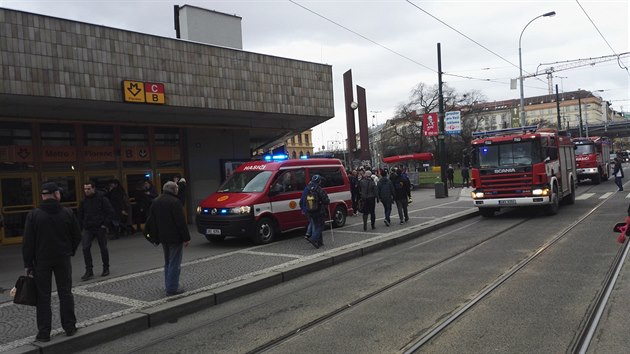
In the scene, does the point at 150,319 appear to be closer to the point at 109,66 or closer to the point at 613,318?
the point at 613,318

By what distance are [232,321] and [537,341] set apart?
3526 mm

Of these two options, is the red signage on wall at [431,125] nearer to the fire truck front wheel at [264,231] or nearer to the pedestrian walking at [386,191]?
the pedestrian walking at [386,191]

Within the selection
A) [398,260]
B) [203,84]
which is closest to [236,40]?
[203,84]

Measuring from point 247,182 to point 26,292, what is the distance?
7.52 meters

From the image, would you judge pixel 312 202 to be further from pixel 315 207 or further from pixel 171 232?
pixel 171 232

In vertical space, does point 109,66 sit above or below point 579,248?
above

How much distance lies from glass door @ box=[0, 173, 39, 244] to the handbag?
9.43 meters

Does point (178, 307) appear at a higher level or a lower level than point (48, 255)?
lower

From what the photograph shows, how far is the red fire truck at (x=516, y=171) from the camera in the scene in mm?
14812

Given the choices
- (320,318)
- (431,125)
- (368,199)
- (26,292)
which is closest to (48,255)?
(26,292)

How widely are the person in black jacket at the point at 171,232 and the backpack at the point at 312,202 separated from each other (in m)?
4.02

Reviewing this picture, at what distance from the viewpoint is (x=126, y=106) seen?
43.8 feet

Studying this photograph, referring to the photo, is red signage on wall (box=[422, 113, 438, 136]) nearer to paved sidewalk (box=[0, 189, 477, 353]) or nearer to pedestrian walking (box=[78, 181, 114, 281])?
paved sidewalk (box=[0, 189, 477, 353])

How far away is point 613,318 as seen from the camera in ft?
17.8
